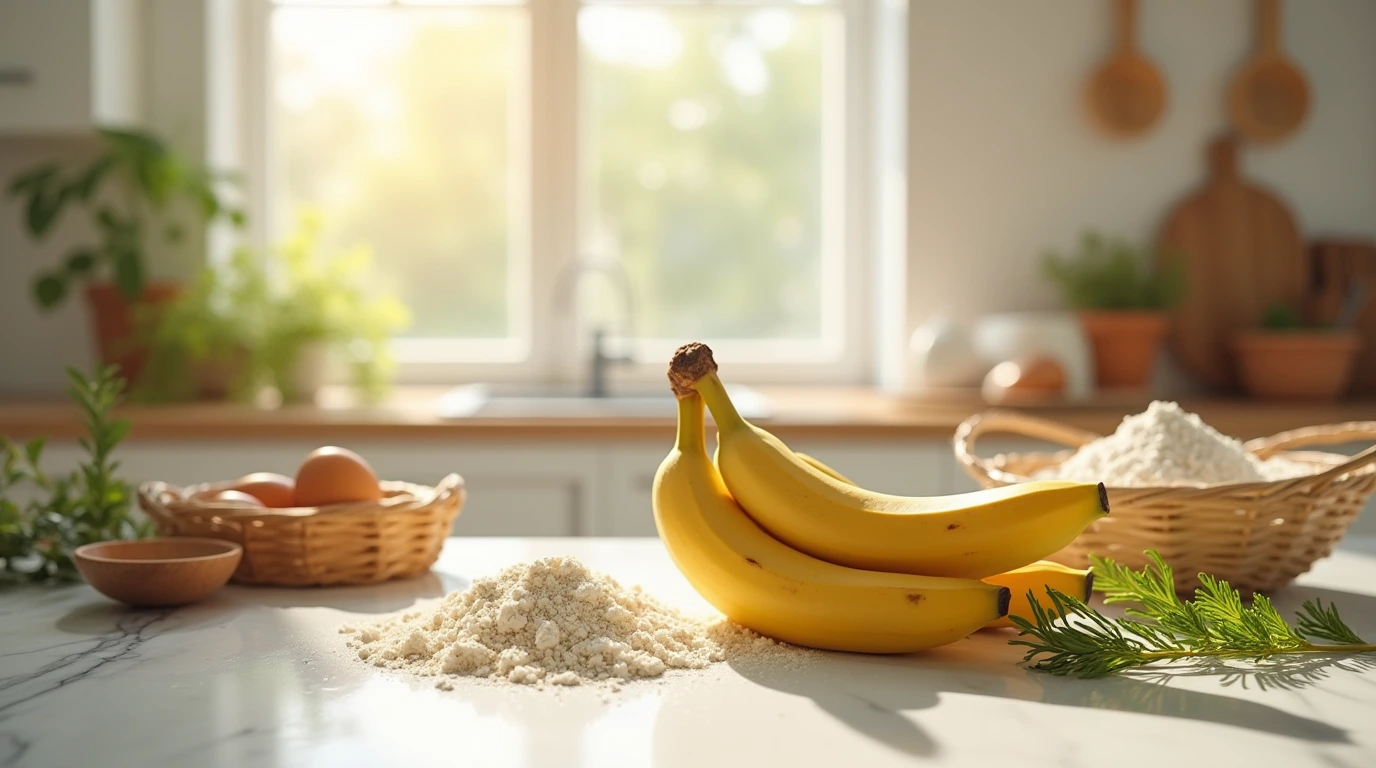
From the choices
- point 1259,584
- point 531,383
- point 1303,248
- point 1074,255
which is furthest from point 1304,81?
point 1259,584

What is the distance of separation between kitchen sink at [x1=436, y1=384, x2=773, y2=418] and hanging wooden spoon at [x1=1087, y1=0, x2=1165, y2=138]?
1077mm

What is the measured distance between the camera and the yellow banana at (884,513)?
0.78 metres

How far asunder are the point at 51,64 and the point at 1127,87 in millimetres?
2425

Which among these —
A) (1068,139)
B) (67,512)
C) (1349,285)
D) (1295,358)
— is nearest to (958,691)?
(67,512)

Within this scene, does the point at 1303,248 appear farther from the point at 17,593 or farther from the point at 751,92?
the point at 17,593

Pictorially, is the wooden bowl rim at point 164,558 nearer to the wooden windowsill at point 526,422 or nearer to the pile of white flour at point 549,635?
the pile of white flour at point 549,635

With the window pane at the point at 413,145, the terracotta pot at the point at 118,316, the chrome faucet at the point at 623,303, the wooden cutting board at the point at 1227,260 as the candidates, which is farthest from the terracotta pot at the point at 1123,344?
the terracotta pot at the point at 118,316

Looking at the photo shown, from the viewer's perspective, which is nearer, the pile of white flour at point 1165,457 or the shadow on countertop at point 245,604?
the shadow on countertop at point 245,604

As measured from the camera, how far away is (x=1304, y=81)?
2.76 meters

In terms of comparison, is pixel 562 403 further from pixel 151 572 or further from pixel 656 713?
pixel 656 713

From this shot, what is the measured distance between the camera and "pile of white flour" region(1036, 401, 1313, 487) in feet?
3.24

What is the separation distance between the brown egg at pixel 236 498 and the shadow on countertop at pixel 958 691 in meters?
0.51

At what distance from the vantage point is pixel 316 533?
993 mm

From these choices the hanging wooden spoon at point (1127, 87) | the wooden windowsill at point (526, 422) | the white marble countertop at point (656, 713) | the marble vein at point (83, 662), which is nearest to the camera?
the white marble countertop at point (656, 713)
